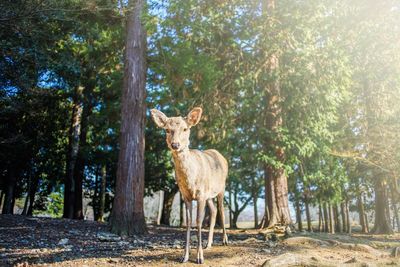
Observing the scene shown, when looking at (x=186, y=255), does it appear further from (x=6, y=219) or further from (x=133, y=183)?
(x=6, y=219)

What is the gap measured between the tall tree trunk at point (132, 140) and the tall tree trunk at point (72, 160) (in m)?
11.9

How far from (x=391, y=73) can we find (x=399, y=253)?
12.1m

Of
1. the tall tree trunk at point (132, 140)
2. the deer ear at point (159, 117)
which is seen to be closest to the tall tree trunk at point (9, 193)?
the tall tree trunk at point (132, 140)

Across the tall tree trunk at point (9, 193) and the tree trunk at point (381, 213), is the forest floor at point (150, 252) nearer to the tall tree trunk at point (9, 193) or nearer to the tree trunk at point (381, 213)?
the tree trunk at point (381, 213)

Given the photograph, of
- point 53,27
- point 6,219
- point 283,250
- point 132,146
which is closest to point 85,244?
point 132,146

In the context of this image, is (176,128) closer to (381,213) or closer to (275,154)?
(275,154)

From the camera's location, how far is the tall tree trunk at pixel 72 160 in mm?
21984

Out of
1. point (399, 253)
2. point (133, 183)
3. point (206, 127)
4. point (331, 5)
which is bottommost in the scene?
point (399, 253)

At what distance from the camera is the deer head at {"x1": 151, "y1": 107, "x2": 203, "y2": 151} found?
6016 mm

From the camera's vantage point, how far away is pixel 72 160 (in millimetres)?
21984

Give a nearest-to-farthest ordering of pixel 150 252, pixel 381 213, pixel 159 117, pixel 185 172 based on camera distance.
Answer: pixel 159 117 → pixel 185 172 → pixel 150 252 → pixel 381 213

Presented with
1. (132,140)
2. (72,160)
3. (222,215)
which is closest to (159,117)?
(222,215)

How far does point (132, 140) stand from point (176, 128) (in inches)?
221

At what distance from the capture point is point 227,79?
1408 centimetres
